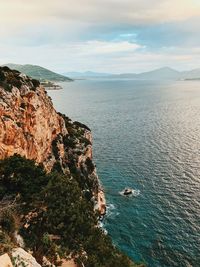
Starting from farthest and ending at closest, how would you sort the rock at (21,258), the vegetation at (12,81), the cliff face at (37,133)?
the vegetation at (12,81), the cliff face at (37,133), the rock at (21,258)

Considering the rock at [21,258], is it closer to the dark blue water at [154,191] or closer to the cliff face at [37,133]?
the cliff face at [37,133]

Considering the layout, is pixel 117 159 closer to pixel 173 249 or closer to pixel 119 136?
pixel 119 136

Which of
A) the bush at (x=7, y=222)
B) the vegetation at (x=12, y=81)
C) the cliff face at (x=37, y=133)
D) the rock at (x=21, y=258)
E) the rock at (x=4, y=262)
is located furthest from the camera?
the vegetation at (x=12, y=81)

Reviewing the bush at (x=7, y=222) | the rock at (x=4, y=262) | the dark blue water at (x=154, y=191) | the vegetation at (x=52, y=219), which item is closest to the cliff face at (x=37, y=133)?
the vegetation at (x=52, y=219)

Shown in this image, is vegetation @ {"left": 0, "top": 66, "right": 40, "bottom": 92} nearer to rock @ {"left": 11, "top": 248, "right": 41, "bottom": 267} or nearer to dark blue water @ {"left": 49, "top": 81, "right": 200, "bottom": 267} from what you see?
dark blue water @ {"left": 49, "top": 81, "right": 200, "bottom": 267}

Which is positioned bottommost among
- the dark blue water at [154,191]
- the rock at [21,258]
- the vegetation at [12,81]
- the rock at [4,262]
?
the dark blue water at [154,191]

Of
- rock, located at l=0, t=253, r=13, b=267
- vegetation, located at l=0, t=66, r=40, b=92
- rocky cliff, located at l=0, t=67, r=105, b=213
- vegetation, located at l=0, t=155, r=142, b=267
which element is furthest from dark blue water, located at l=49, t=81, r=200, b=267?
rock, located at l=0, t=253, r=13, b=267

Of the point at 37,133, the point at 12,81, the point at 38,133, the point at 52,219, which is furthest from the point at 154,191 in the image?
the point at 52,219
